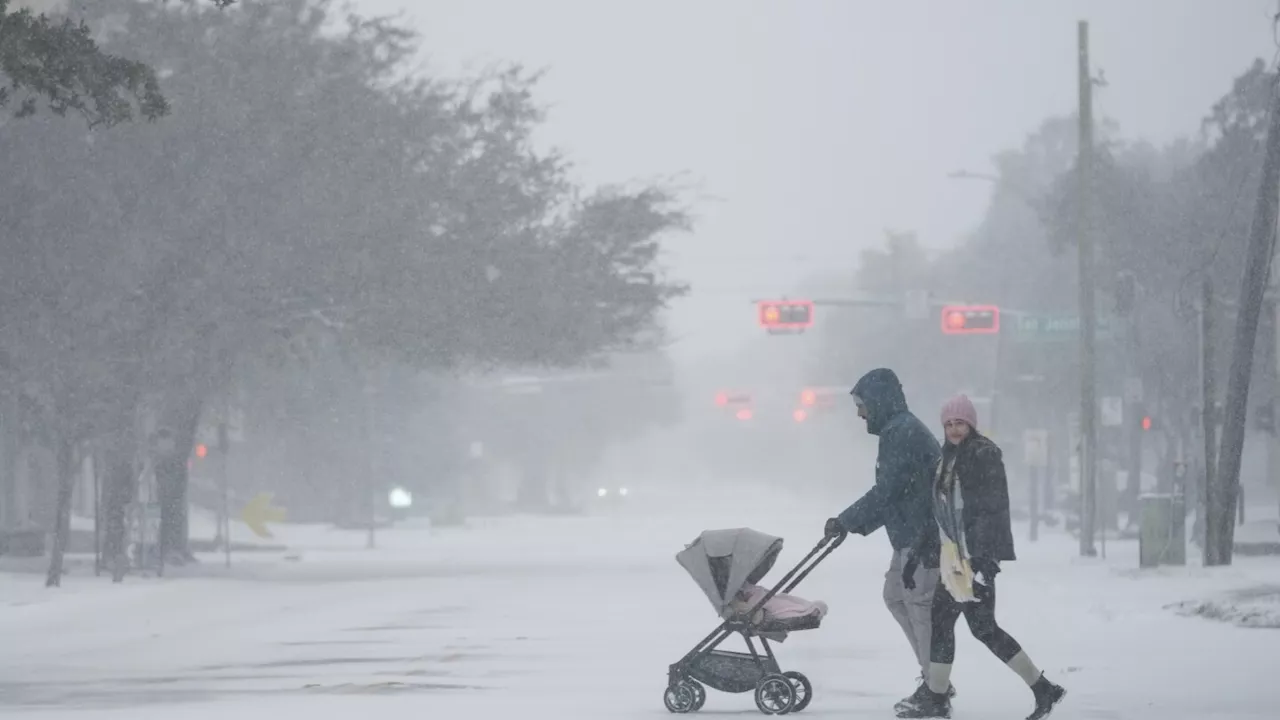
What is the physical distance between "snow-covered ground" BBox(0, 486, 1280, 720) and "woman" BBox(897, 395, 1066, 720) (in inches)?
26.8

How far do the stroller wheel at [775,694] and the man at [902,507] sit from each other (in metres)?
0.78

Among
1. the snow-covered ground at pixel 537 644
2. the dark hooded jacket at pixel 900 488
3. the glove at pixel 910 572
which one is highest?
the dark hooded jacket at pixel 900 488

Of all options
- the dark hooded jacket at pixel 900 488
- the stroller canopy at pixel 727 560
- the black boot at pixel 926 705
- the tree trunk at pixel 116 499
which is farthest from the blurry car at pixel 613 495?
the black boot at pixel 926 705

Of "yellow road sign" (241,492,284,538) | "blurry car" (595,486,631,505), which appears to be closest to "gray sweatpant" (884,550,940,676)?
"yellow road sign" (241,492,284,538)

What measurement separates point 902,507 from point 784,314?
120 ft

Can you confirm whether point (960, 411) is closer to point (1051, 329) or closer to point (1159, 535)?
point (1159, 535)

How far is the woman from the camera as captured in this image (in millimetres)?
13164

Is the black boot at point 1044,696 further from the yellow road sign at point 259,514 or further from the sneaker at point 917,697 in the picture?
the yellow road sign at point 259,514

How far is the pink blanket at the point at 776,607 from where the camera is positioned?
1397cm

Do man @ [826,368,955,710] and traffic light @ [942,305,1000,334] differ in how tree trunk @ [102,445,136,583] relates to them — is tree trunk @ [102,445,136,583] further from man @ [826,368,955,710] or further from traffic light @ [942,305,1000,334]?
man @ [826,368,955,710]

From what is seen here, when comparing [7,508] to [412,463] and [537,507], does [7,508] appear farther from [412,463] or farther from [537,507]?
[537,507]

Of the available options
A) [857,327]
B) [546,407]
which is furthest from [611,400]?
[857,327]

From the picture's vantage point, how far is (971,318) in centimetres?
5075

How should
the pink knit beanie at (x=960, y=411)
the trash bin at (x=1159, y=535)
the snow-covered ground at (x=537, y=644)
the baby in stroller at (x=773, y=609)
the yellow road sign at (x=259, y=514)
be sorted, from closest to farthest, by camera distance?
the pink knit beanie at (x=960, y=411) → the baby in stroller at (x=773, y=609) → the snow-covered ground at (x=537, y=644) → the trash bin at (x=1159, y=535) → the yellow road sign at (x=259, y=514)
